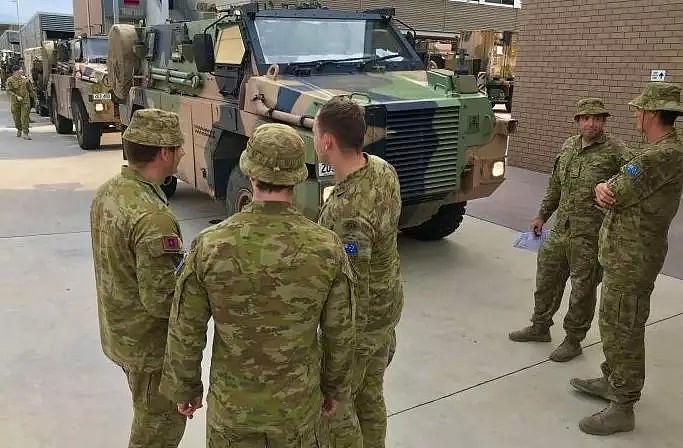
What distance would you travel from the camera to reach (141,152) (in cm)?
222

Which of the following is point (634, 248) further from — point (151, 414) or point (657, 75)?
point (657, 75)

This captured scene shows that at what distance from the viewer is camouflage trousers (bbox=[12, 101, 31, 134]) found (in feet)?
43.4

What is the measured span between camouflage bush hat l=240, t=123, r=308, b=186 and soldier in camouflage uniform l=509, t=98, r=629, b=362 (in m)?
2.31

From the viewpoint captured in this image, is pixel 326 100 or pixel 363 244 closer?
pixel 363 244

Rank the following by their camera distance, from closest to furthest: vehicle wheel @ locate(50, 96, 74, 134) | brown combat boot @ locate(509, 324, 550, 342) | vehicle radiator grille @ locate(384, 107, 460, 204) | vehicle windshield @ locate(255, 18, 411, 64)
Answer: brown combat boot @ locate(509, 324, 550, 342), vehicle radiator grille @ locate(384, 107, 460, 204), vehicle windshield @ locate(255, 18, 411, 64), vehicle wheel @ locate(50, 96, 74, 134)

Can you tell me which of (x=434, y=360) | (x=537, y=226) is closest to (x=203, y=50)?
(x=537, y=226)

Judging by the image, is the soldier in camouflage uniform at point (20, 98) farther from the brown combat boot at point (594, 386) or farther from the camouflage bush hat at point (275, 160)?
the camouflage bush hat at point (275, 160)

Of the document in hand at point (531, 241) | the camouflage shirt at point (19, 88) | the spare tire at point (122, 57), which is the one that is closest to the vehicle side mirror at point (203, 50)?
the spare tire at point (122, 57)

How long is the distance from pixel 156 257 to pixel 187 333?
36cm

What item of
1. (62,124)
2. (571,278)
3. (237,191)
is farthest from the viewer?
(62,124)

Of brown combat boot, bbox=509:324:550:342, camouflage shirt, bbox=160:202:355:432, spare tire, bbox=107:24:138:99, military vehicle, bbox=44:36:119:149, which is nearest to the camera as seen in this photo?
camouflage shirt, bbox=160:202:355:432

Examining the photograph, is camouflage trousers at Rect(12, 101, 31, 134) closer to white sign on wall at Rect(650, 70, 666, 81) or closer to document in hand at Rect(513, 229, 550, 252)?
white sign on wall at Rect(650, 70, 666, 81)

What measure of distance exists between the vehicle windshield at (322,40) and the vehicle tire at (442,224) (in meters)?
1.48

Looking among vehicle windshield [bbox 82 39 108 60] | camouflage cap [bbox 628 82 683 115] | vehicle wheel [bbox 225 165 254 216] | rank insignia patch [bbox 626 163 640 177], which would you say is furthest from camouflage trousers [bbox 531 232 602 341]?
vehicle windshield [bbox 82 39 108 60]
